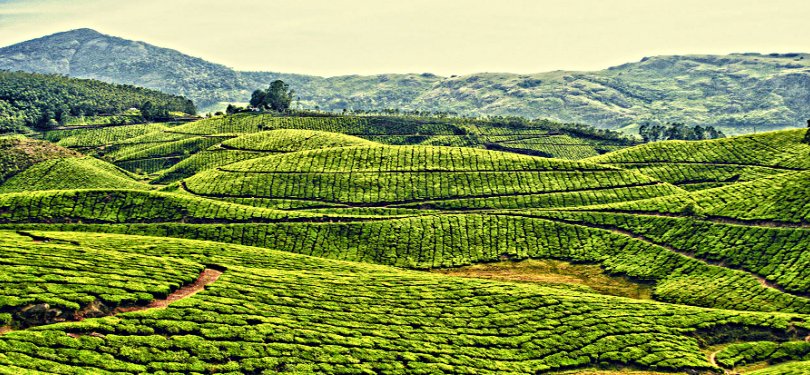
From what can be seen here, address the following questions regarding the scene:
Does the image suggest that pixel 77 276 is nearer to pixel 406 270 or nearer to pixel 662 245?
pixel 406 270

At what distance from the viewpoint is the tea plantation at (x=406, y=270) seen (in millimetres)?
60250

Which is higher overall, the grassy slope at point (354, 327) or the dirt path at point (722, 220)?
the dirt path at point (722, 220)

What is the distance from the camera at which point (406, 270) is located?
11156 cm

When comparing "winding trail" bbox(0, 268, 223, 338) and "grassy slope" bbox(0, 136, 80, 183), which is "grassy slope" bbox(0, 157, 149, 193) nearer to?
"grassy slope" bbox(0, 136, 80, 183)

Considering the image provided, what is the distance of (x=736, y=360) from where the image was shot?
230ft

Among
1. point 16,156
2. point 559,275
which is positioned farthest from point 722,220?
point 16,156

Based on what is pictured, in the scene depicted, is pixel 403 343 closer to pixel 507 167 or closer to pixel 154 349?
pixel 154 349

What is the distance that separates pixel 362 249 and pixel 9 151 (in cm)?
14620

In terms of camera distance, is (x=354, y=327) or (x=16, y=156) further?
(x=16, y=156)

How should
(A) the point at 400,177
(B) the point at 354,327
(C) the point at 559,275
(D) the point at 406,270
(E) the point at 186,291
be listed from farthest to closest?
(A) the point at 400,177 < (D) the point at 406,270 < (C) the point at 559,275 < (E) the point at 186,291 < (B) the point at 354,327

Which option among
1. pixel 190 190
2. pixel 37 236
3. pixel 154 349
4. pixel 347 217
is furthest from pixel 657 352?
pixel 190 190

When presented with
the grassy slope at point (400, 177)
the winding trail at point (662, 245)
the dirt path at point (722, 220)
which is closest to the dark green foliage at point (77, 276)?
the grassy slope at point (400, 177)

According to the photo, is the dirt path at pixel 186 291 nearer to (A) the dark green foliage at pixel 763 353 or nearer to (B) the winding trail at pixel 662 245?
(A) the dark green foliage at pixel 763 353

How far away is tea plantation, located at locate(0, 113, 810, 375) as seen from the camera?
60.2 meters
